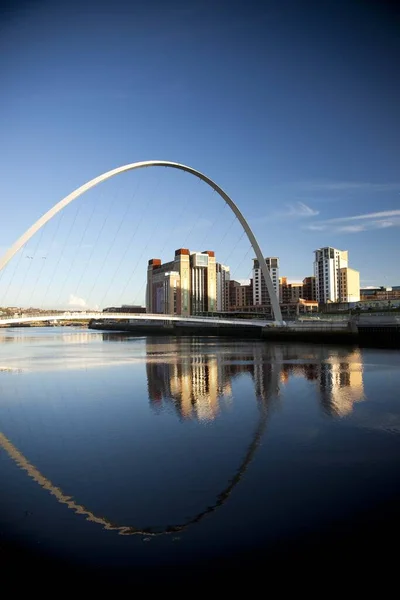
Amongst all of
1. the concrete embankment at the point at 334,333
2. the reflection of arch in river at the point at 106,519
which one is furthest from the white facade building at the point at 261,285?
the reflection of arch in river at the point at 106,519

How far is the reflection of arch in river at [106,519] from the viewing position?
5.21m

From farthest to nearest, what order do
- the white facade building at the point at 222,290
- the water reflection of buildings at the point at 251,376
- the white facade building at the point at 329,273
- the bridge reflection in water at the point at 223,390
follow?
the white facade building at the point at 222,290 < the white facade building at the point at 329,273 < the water reflection of buildings at the point at 251,376 < the bridge reflection in water at the point at 223,390

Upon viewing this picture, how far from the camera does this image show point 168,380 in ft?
59.2

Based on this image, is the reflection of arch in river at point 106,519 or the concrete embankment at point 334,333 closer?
the reflection of arch in river at point 106,519

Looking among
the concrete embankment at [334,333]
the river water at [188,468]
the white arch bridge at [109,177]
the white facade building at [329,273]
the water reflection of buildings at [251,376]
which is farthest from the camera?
the white facade building at [329,273]

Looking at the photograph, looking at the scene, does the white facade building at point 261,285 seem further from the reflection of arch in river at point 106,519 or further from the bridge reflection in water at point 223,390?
the reflection of arch in river at point 106,519

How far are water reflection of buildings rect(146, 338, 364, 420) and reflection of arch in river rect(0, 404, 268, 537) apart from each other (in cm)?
357

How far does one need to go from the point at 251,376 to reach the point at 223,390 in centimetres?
383

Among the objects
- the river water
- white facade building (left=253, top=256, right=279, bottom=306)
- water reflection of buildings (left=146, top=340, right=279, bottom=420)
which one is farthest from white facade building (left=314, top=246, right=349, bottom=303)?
the river water

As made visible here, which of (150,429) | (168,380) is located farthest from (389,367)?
(150,429)

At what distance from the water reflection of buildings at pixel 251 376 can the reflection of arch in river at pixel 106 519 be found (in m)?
3.57

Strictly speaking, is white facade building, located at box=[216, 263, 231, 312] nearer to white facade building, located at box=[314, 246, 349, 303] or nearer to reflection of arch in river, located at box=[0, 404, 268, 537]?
white facade building, located at box=[314, 246, 349, 303]

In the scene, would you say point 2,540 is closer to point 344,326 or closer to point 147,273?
point 344,326

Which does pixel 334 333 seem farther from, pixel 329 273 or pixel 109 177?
pixel 329 273
